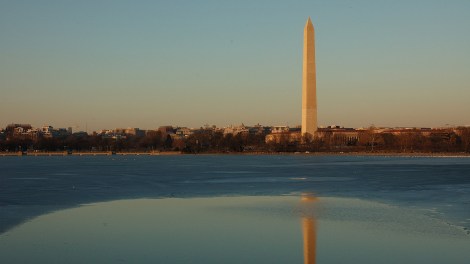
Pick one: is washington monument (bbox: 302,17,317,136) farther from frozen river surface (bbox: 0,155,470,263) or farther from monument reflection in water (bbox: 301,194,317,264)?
monument reflection in water (bbox: 301,194,317,264)

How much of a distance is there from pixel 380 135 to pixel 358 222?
10835 cm

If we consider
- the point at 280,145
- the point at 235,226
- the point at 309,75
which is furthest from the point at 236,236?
the point at 280,145

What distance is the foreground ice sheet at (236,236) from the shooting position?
Result: 1048cm

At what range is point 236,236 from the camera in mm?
12570

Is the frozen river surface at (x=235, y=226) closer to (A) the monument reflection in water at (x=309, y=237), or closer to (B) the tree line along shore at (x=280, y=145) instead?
(A) the monument reflection in water at (x=309, y=237)

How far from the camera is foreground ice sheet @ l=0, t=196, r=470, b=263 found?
10.5m

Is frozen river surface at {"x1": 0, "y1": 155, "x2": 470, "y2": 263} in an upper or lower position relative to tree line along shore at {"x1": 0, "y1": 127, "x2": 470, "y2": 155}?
lower

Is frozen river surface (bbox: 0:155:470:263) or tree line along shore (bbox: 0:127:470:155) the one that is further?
tree line along shore (bbox: 0:127:470:155)

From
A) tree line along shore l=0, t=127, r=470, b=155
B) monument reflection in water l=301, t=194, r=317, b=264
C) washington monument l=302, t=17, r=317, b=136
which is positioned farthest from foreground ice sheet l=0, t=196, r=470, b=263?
tree line along shore l=0, t=127, r=470, b=155

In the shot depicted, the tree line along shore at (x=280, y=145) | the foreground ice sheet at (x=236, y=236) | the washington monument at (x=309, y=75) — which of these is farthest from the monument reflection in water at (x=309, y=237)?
the tree line along shore at (x=280, y=145)

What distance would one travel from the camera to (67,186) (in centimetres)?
2580

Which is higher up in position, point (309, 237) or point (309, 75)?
point (309, 75)

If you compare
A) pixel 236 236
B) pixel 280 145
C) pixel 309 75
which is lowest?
pixel 236 236

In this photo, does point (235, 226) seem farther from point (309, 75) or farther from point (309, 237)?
point (309, 75)
